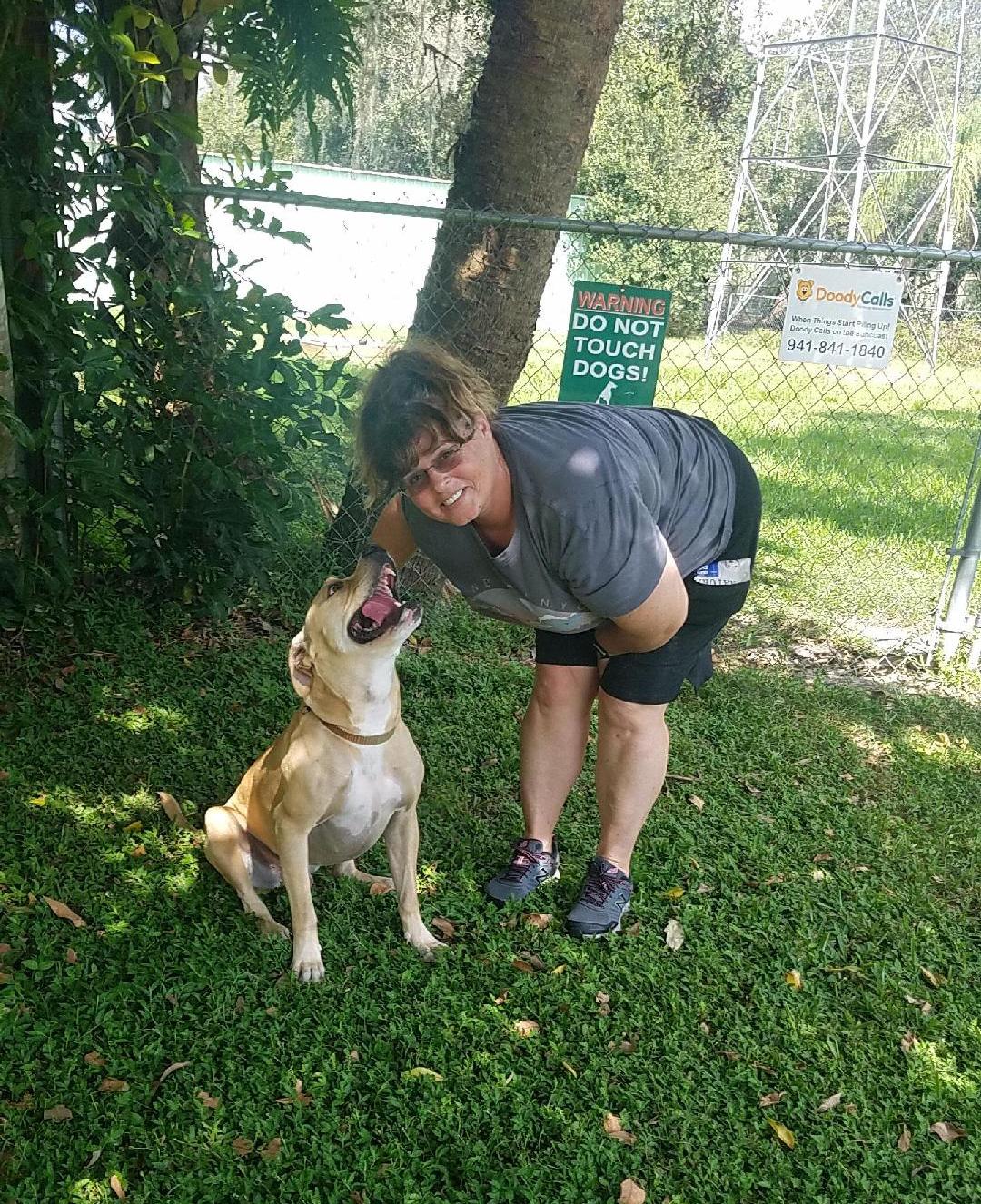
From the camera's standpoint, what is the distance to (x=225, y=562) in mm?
4707

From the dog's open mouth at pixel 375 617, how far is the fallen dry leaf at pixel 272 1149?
1204 millimetres

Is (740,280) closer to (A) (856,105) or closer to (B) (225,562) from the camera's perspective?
(A) (856,105)

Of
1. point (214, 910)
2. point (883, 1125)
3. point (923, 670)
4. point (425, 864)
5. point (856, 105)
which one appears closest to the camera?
point (883, 1125)

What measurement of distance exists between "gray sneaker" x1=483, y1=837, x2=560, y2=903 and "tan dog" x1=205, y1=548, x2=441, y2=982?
32 cm

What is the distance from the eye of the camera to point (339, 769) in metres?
2.89

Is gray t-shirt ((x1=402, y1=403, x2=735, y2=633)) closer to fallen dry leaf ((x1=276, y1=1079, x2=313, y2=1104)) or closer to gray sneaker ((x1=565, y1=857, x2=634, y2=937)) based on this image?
gray sneaker ((x1=565, y1=857, x2=634, y2=937))

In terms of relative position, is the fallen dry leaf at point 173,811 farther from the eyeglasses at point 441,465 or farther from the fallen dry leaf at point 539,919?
the eyeglasses at point 441,465

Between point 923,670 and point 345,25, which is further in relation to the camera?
point 923,670

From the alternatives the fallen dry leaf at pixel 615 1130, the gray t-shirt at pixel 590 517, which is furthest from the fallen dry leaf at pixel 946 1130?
the gray t-shirt at pixel 590 517

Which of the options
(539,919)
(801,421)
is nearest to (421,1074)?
(539,919)

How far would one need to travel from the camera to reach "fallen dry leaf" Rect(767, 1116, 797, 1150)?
2572 mm

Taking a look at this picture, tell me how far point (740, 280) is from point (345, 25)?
15303mm

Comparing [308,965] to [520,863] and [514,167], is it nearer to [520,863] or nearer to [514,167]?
[520,863]

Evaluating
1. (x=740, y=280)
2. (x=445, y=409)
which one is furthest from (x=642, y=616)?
(x=740, y=280)
